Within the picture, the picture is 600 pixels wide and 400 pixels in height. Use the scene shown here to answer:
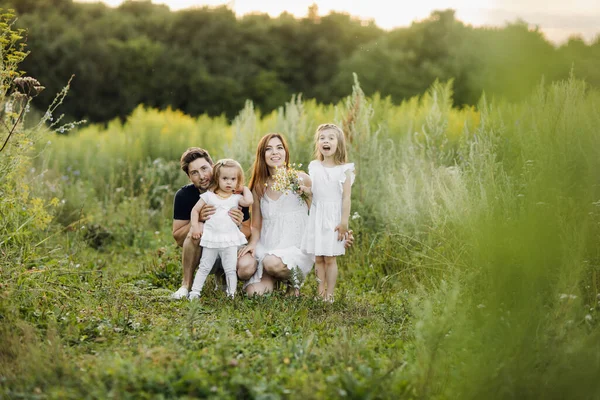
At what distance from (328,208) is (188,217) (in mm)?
1280

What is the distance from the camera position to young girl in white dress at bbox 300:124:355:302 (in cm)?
535

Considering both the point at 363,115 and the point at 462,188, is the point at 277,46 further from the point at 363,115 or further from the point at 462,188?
the point at 462,188

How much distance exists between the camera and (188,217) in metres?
5.85

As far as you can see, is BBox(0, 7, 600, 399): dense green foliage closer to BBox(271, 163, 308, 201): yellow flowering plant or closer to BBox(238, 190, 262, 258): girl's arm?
BBox(238, 190, 262, 258): girl's arm

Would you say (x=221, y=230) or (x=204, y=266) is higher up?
(x=221, y=230)

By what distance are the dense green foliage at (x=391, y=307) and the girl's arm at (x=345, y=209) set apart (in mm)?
496

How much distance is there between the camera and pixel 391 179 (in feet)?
23.0

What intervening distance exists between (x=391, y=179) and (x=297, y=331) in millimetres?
3074

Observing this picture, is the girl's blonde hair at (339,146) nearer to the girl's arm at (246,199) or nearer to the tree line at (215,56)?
the girl's arm at (246,199)

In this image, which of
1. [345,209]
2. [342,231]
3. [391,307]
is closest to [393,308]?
[391,307]

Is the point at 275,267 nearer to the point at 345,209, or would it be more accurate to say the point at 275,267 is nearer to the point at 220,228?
the point at 220,228

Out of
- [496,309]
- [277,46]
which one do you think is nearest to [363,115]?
[496,309]

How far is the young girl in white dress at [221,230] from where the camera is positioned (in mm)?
5340

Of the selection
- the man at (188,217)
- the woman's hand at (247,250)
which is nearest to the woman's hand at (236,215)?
the man at (188,217)
